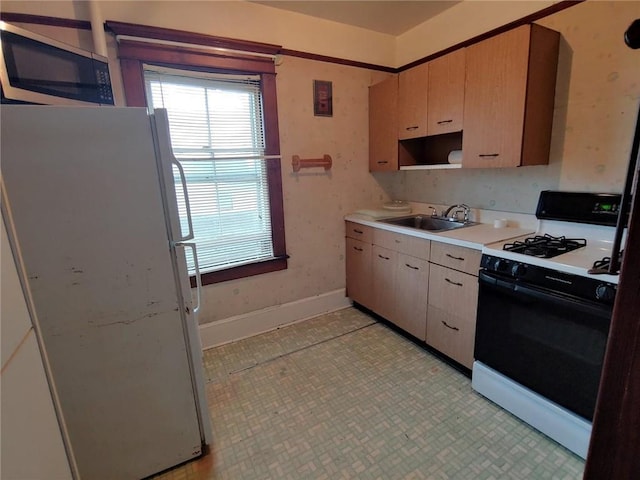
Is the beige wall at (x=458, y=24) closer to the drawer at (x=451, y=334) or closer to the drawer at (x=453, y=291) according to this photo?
the drawer at (x=453, y=291)

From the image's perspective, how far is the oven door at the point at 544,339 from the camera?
1411 mm

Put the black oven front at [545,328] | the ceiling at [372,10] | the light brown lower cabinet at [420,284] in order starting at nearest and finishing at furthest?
the black oven front at [545,328] < the light brown lower cabinet at [420,284] < the ceiling at [372,10]

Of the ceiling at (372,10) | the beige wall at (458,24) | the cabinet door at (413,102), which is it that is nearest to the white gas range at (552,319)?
the cabinet door at (413,102)

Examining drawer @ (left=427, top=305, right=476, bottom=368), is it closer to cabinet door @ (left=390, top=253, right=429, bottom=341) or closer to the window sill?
cabinet door @ (left=390, top=253, right=429, bottom=341)

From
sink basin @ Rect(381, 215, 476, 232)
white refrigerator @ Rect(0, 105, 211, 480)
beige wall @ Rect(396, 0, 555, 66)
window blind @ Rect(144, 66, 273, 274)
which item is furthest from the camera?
sink basin @ Rect(381, 215, 476, 232)

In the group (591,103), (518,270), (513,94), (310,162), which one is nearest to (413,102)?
(513,94)

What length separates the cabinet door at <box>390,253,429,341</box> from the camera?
232 centimetres

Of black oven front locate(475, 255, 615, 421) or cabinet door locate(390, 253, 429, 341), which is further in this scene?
cabinet door locate(390, 253, 429, 341)

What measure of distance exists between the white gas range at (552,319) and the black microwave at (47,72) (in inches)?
88.6

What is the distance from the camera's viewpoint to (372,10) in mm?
2533

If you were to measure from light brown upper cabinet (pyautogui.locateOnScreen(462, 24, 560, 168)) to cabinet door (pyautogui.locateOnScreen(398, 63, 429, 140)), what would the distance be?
0.40 m

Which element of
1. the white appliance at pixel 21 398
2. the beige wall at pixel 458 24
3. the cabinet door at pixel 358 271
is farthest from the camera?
the cabinet door at pixel 358 271

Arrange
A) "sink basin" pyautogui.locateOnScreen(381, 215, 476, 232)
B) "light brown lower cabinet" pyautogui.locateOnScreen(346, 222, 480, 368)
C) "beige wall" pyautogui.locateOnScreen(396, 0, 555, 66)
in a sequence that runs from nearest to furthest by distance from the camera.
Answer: "light brown lower cabinet" pyautogui.locateOnScreen(346, 222, 480, 368) < "beige wall" pyautogui.locateOnScreen(396, 0, 555, 66) < "sink basin" pyautogui.locateOnScreen(381, 215, 476, 232)

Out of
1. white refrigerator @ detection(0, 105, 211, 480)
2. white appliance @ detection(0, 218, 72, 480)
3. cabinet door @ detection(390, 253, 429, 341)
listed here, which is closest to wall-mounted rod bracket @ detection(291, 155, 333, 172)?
cabinet door @ detection(390, 253, 429, 341)
